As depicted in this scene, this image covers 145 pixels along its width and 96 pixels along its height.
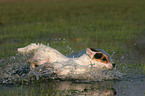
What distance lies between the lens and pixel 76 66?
258 inches

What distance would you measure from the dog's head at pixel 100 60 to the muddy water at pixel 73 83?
24 cm

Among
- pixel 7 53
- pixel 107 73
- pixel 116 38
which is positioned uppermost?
pixel 116 38

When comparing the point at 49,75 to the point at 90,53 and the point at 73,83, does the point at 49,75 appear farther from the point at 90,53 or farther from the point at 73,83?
the point at 90,53

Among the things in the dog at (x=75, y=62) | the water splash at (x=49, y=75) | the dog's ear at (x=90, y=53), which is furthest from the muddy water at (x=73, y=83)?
the dog's ear at (x=90, y=53)

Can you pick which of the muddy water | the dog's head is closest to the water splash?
the muddy water

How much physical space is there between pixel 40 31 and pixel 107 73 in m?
7.68

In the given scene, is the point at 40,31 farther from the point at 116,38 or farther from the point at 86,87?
the point at 86,87

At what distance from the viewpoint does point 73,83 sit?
645 cm

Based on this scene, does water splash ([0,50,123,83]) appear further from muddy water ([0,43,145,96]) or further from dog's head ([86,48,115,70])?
dog's head ([86,48,115,70])

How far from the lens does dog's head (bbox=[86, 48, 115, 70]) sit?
6586 millimetres

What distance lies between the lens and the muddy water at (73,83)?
5.81 meters

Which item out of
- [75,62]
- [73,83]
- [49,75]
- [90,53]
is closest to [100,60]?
[90,53]

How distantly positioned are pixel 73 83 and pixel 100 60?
0.84 meters

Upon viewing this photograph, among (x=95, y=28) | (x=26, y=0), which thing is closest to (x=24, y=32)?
(x=95, y=28)
